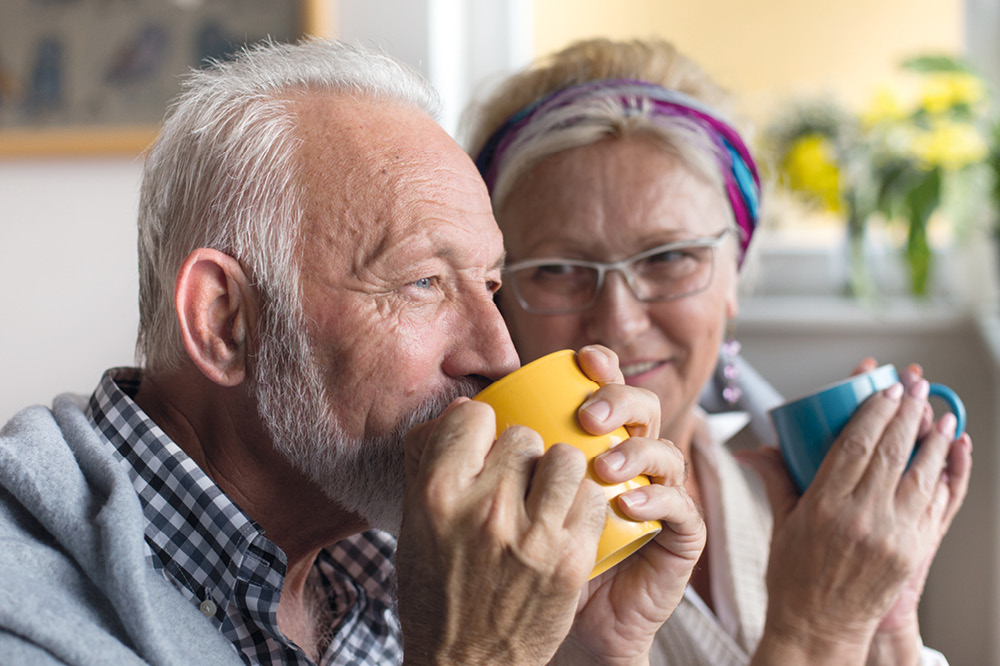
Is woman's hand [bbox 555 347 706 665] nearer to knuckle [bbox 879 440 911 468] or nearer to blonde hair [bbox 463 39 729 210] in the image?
knuckle [bbox 879 440 911 468]

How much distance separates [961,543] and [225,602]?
160 cm

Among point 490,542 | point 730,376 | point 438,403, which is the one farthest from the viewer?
point 730,376

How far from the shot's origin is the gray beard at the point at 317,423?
0.80 meters

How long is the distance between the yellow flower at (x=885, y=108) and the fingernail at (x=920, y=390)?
1.11 m

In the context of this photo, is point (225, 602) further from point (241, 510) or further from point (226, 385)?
point (226, 385)

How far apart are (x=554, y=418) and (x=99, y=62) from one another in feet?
5.36

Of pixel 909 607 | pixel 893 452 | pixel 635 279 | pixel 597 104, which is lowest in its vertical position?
pixel 909 607

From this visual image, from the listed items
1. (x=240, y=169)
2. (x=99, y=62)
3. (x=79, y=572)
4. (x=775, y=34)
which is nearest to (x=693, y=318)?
(x=240, y=169)

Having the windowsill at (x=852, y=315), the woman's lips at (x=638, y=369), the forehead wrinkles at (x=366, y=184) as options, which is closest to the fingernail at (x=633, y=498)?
the forehead wrinkles at (x=366, y=184)

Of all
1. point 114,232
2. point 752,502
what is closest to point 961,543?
point 752,502

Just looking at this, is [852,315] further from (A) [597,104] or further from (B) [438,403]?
(B) [438,403]

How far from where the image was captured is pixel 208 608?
0.80 metres

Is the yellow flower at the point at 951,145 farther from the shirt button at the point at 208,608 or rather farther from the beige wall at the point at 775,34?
the shirt button at the point at 208,608

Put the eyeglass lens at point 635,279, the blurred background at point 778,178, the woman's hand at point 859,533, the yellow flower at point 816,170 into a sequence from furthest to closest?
1. the yellow flower at point 816,170
2. the blurred background at point 778,178
3. the eyeglass lens at point 635,279
4. the woman's hand at point 859,533
